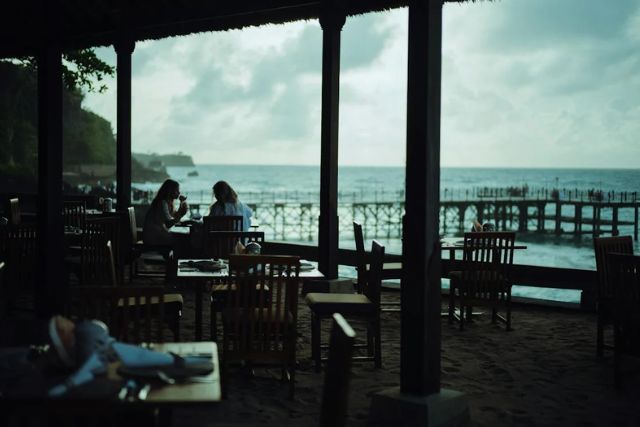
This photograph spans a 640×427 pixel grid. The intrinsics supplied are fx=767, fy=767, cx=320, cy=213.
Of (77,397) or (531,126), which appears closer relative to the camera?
(77,397)

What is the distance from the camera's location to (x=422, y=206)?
385cm

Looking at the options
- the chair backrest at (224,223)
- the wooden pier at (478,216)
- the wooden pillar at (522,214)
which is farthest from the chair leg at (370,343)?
the wooden pillar at (522,214)

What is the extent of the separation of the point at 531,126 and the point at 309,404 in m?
67.1

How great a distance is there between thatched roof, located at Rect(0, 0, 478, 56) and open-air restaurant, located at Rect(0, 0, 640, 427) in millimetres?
24

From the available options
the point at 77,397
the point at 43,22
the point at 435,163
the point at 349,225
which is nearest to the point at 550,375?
the point at 435,163

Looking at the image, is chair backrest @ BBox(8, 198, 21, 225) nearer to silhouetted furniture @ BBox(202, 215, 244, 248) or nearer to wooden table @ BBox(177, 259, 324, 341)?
silhouetted furniture @ BBox(202, 215, 244, 248)

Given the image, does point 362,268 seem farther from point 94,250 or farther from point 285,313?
point 94,250

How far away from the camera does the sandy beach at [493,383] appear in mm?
4258

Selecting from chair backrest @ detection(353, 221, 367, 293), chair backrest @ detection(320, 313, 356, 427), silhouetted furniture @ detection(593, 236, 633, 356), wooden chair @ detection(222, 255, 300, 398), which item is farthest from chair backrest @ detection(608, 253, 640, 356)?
chair backrest @ detection(320, 313, 356, 427)

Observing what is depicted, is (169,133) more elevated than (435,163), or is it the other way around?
(169,133)

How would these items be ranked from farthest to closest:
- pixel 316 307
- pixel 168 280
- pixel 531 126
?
pixel 531 126, pixel 168 280, pixel 316 307

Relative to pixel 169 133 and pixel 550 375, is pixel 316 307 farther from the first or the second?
pixel 169 133

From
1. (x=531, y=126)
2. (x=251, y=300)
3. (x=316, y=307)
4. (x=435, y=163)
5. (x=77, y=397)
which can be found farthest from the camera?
(x=531, y=126)

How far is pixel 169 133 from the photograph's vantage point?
68500 mm
